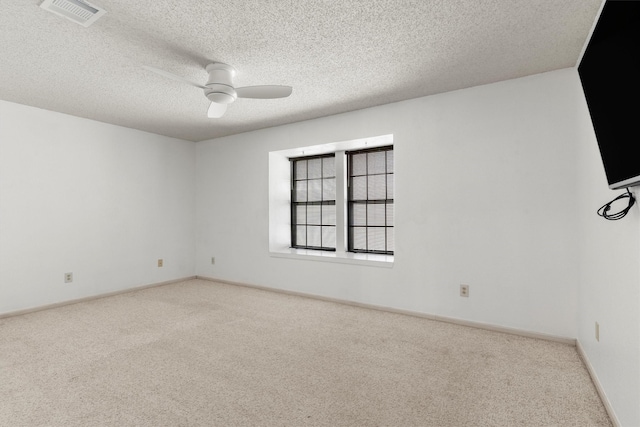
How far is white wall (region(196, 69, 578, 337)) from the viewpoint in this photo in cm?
293

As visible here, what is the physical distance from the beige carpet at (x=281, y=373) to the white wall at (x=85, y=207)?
0.74 meters

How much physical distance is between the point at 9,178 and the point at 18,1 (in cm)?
268

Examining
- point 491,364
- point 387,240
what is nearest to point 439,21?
point 491,364

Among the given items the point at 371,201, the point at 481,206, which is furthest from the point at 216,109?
the point at 481,206

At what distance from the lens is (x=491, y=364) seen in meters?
2.50

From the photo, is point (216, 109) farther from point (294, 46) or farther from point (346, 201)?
point (346, 201)

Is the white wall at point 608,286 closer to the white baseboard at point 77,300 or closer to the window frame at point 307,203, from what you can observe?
the window frame at point 307,203

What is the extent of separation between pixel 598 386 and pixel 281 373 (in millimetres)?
2111

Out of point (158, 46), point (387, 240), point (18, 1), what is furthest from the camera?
point (387, 240)

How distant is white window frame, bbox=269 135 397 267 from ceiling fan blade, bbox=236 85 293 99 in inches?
64.9

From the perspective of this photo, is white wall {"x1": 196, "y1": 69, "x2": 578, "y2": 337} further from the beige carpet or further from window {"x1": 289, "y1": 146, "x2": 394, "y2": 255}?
window {"x1": 289, "y1": 146, "x2": 394, "y2": 255}

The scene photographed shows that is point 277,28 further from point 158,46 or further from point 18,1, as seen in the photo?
point 18,1

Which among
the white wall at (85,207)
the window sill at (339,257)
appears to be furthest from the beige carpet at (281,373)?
the white wall at (85,207)

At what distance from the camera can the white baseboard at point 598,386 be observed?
1.80m
